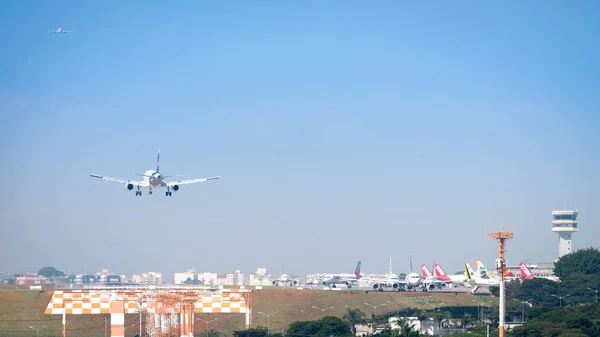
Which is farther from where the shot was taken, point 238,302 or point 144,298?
point 238,302

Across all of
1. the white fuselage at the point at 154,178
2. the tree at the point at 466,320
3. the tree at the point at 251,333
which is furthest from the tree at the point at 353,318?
the white fuselage at the point at 154,178

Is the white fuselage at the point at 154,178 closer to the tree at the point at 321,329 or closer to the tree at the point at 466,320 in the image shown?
the tree at the point at 321,329

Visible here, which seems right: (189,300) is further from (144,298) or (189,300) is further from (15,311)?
(15,311)

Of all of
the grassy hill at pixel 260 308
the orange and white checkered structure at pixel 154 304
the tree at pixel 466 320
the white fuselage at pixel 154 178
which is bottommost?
the tree at pixel 466 320

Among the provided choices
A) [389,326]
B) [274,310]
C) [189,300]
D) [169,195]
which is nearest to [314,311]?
[274,310]

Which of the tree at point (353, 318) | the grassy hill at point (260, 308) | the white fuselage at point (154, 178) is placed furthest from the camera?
the tree at point (353, 318)

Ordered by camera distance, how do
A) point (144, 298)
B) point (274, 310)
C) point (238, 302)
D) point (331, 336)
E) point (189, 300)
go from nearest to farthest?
point (189, 300), point (144, 298), point (238, 302), point (331, 336), point (274, 310)

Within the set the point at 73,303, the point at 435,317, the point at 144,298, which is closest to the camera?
the point at 144,298
